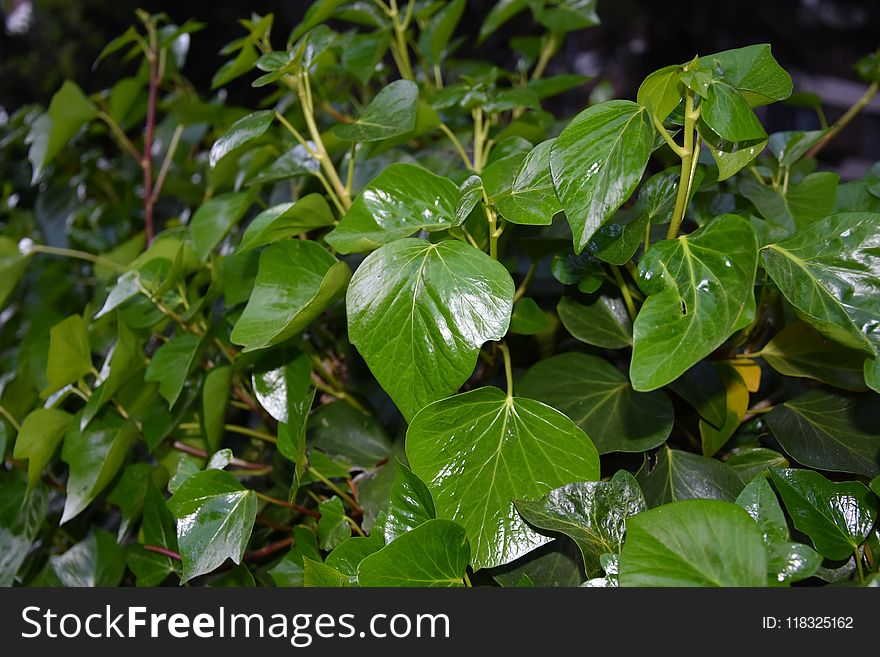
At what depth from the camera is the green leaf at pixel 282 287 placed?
1.22ft

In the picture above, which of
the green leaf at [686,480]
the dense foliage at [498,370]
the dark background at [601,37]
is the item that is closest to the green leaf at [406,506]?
the dense foliage at [498,370]

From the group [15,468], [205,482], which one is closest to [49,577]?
[15,468]

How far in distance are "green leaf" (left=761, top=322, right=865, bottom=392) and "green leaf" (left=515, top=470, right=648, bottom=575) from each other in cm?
12

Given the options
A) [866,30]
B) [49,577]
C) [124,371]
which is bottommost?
[866,30]

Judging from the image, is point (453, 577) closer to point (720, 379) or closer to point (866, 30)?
point (720, 379)

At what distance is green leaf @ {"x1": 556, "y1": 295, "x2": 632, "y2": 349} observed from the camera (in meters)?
0.38

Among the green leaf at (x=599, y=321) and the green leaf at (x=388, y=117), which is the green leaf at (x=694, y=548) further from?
the green leaf at (x=388, y=117)

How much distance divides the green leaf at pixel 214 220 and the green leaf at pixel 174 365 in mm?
81

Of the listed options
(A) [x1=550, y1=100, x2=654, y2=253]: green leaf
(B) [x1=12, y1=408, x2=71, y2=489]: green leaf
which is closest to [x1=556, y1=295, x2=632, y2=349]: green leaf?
(A) [x1=550, y1=100, x2=654, y2=253]: green leaf

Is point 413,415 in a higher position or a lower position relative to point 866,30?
higher

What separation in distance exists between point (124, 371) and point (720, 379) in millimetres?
339

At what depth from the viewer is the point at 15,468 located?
1.80ft

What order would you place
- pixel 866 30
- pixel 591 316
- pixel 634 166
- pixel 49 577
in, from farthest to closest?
pixel 866 30 < pixel 49 577 < pixel 591 316 < pixel 634 166

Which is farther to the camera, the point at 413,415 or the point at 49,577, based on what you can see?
the point at 49,577
